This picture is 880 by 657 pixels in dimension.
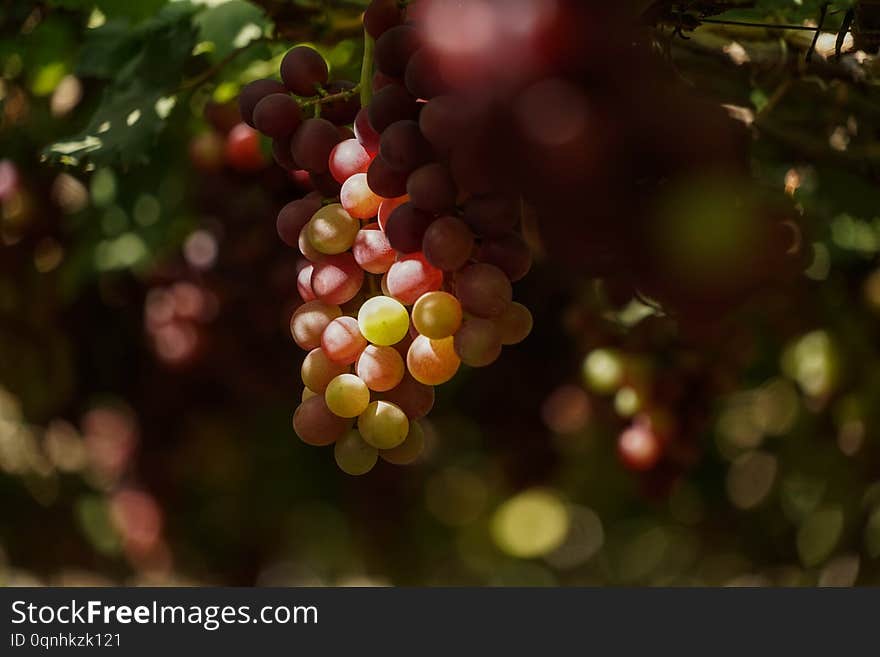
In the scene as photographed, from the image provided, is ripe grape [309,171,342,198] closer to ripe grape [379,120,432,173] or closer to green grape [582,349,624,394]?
ripe grape [379,120,432,173]

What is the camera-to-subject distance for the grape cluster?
1.87ft

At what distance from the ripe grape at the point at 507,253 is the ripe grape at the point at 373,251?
0.06 metres

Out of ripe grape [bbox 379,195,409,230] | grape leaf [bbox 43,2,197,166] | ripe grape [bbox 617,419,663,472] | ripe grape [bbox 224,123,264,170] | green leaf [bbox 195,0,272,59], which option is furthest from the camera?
ripe grape [bbox 617,419,663,472]

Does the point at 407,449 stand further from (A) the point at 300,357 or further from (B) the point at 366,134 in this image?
(A) the point at 300,357

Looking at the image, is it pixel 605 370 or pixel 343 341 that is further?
pixel 605 370

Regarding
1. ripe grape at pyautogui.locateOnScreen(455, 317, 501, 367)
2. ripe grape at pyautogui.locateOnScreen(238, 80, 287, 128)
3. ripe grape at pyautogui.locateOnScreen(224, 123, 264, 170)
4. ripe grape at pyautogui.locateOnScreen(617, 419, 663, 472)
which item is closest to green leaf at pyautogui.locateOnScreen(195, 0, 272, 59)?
ripe grape at pyautogui.locateOnScreen(224, 123, 264, 170)

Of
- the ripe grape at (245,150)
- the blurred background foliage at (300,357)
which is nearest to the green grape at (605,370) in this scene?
the blurred background foliage at (300,357)

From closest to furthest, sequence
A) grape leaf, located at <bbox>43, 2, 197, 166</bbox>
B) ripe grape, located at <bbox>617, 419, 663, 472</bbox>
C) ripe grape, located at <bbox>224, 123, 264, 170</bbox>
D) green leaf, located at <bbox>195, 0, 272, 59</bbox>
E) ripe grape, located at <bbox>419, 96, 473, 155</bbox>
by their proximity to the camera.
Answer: ripe grape, located at <bbox>419, 96, 473, 155</bbox>
grape leaf, located at <bbox>43, 2, 197, 166</bbox>
green leaf, located at <bbox>195, 0, 272, 59</bbox>
ripe grape, located at <bbox>224, 123, 264, 170</bbox>
ripe grape, located at <bbox>617, 419, 663, 472</bbox>

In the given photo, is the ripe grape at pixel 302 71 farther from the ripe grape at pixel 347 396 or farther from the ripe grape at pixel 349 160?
the ripe grape at pixel 347 396

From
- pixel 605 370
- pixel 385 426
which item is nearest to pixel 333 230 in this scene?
pixel 385 426

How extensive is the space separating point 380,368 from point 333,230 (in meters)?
0.09

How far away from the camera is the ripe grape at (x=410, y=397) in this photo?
25.5 inches

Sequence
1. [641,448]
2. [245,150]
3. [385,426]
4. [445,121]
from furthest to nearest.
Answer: [641,448] → [245,150] → [385,426] → [445,121]

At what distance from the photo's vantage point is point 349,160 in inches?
24.7
